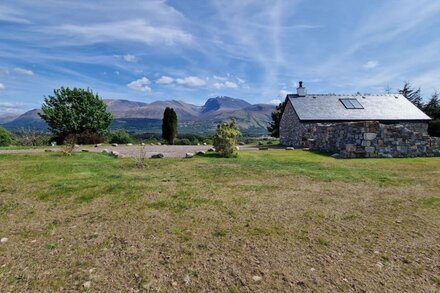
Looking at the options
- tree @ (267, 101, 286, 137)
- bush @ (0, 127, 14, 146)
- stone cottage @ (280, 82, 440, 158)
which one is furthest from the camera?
tree @ (267, 101, 286, 137)

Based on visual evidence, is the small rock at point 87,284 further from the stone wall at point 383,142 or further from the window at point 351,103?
the window at point 351,103

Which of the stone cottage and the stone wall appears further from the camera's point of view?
the stone cottage

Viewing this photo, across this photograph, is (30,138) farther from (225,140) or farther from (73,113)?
(225,140)

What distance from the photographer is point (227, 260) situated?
4117mm

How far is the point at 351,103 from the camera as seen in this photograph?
90.0ft

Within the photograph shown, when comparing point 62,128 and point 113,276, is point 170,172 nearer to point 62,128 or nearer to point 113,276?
point 113,276

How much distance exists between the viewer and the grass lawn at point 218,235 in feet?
11.9

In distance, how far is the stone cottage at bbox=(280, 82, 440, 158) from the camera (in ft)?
57.8

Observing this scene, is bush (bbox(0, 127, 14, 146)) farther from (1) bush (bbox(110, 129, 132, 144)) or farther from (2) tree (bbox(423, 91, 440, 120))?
(2) tree (bbox(423, 91, 440, 120))

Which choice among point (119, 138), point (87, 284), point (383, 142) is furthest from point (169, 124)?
point (87, 284)

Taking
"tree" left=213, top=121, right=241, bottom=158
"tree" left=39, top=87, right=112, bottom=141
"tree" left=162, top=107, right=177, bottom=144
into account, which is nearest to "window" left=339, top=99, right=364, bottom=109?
"tree" left=213, top=121, right=241, bottom=158

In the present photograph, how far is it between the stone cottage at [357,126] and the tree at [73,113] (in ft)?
65.5

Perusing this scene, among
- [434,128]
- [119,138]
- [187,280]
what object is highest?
[434,128]

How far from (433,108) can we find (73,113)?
4250 centimetres
